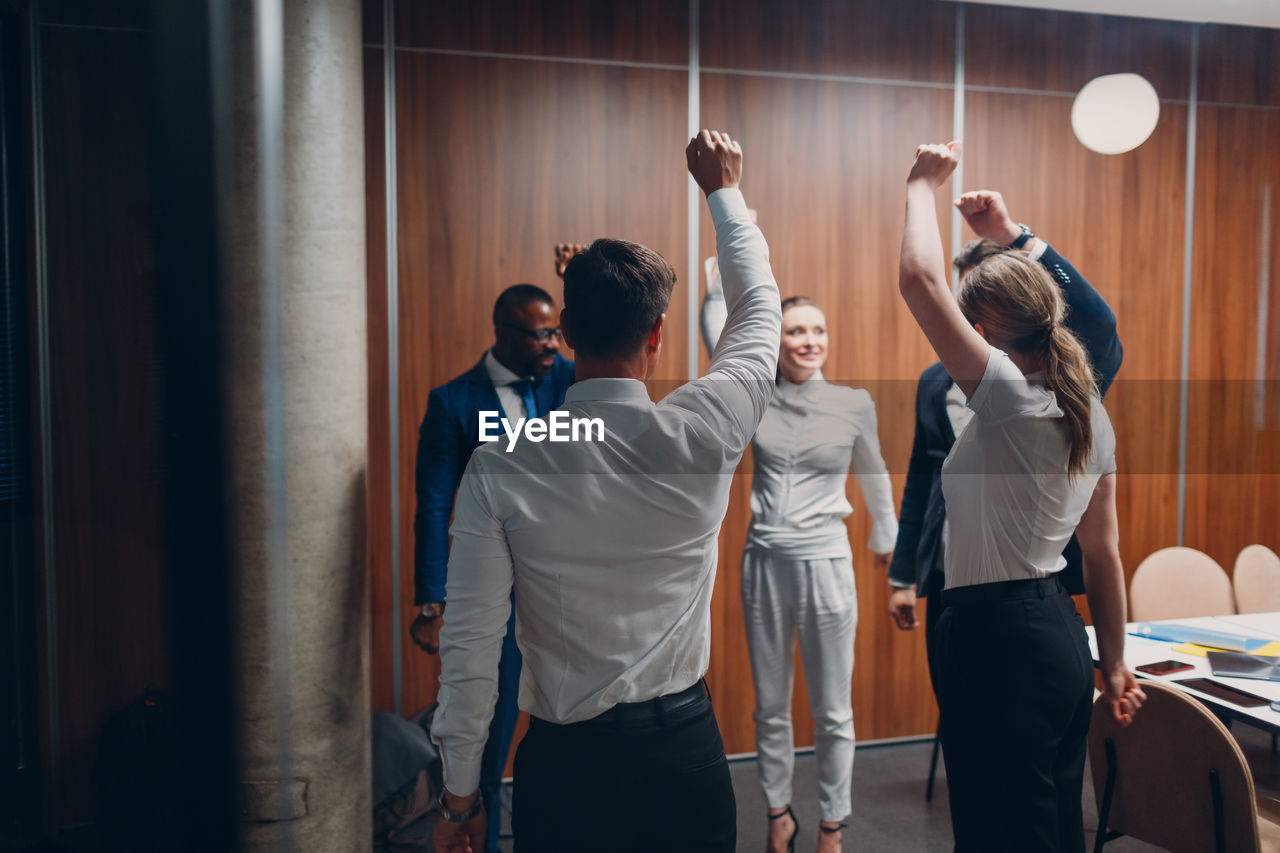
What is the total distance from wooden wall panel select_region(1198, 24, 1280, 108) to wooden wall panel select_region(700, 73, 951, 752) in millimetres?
1151

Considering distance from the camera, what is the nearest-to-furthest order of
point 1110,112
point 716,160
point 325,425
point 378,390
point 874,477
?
1. point 716,160
2. point 325,425
3. point 874,477
4. point 378,390
5. point 1110,112

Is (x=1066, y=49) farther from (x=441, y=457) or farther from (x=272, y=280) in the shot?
(x=272, y=280)

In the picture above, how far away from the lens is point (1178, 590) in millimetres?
2467

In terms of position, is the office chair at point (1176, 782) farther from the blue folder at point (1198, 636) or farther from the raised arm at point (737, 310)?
the raised arm at point (737, 310)

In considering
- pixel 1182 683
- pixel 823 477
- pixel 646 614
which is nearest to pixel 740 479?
pixel 823 477

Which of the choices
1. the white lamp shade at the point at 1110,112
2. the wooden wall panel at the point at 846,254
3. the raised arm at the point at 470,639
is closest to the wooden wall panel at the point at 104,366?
the raised arm at the point at 470,639

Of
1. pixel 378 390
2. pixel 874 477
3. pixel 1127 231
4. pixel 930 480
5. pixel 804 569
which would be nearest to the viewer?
pixel 930 480

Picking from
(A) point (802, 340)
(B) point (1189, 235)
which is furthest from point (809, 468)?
(B) point (1189, 235)

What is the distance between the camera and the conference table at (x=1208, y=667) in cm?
148

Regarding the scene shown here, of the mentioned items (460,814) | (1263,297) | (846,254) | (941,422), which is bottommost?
(460,814)

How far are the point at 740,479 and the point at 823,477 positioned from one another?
1.92 feet

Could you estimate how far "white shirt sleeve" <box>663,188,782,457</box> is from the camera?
1.01 metres

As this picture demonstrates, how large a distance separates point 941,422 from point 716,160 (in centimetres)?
110

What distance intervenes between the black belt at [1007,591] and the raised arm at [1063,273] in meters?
0.43
